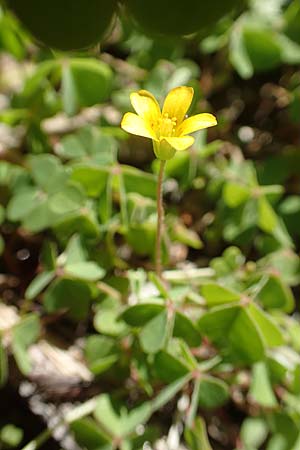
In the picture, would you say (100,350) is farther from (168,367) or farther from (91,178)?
(91,178)

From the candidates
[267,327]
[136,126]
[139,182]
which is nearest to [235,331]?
[267,327]

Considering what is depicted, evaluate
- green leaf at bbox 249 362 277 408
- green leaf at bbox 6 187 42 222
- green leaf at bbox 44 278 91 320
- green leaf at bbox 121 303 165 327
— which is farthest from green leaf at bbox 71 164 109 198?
green leaf at bbox 249 362 277 408

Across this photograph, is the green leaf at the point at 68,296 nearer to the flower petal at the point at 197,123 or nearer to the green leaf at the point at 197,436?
the green leaf at the point at 197,436

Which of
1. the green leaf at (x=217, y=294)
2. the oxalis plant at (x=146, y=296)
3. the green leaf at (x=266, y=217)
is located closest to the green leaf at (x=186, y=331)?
the oxalis plant at (x=146, y=296)

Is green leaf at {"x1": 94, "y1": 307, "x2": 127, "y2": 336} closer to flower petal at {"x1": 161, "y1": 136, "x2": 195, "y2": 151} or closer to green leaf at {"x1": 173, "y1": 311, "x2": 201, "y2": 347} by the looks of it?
green leaf at {"x1": 173, "y1": 311, "x2": 201, "y2": 347}

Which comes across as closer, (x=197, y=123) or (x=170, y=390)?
(x=197, y=123)

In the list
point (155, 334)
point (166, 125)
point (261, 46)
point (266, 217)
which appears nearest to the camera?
point (166, 125)
